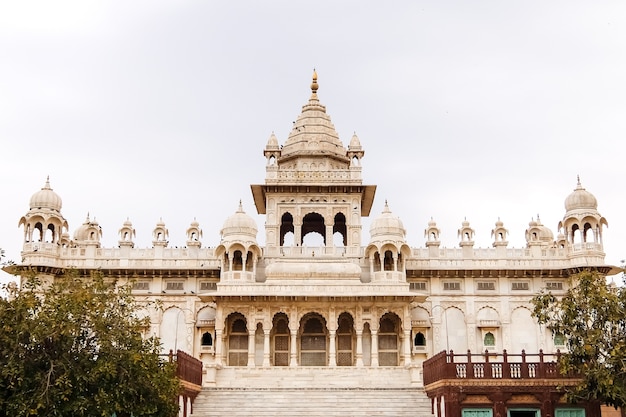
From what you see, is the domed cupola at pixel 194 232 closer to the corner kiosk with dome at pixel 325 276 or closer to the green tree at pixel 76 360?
the corner kiosk with dome at pixel 325 276

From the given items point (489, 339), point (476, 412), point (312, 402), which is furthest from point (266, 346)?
point (476, 412)

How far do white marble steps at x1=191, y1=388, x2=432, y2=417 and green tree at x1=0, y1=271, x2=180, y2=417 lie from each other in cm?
616

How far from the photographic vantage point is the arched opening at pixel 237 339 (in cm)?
3959

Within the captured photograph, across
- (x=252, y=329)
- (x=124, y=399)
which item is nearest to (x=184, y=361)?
(x=124, y=399)

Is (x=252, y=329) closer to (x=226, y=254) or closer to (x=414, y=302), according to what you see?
(x=226, y=254)

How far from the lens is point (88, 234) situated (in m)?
45.9

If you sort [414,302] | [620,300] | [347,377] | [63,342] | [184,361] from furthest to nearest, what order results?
[414,302], [347,377], [184,361], [620,300], [63,342]

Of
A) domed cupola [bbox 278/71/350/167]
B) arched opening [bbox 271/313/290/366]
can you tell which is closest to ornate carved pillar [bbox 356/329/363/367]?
arched opening [bbox 271/313/290/366]

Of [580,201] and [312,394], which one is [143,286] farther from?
[580,201]

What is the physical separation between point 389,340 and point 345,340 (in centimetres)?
212

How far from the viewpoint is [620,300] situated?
84.5 feet

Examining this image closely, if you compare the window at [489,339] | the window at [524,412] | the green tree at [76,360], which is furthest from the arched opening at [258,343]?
the window at [524,412]

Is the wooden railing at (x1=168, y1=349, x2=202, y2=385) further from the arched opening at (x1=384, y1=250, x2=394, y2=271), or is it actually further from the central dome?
the arched opening at (x1=384, y1=250, x2=394, y2=271)

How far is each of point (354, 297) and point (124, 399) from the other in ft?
57.0
